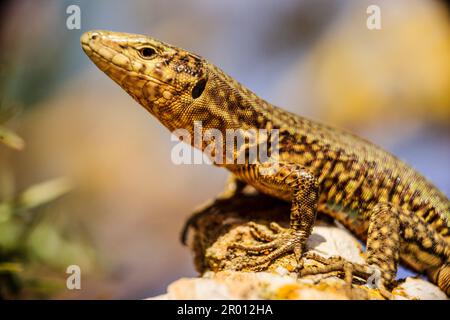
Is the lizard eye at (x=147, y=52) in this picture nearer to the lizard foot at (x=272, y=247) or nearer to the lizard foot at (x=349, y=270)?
the lizard foot at (x=272, y=247)

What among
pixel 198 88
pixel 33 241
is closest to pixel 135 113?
pixel 33 241

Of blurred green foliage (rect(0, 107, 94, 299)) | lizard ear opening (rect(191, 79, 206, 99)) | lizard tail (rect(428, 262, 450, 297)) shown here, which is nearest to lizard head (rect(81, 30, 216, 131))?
lizard ear opening (rect(191, 79, 206, 99))

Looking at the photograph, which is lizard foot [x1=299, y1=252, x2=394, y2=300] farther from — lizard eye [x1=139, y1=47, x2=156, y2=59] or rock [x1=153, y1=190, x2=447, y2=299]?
lizard eye [x1=139, y1=47, x2=156, y2=59]

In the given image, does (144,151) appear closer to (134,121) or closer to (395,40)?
(134,121)

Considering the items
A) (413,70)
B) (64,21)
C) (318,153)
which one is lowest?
(318,153)

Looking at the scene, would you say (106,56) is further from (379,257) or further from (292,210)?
(379,257)

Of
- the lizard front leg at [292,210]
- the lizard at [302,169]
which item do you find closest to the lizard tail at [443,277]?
the lizard at [302,169]
